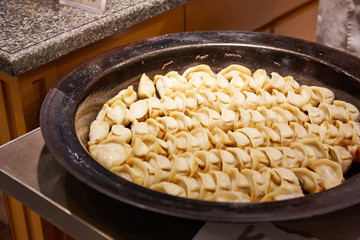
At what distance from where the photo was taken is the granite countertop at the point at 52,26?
1410mm

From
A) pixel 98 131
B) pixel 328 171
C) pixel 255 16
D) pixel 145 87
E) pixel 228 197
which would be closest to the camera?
pixel 228 197

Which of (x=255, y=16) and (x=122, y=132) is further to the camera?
(x=255, y=16)

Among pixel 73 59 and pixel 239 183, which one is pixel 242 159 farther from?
pixel 73 59

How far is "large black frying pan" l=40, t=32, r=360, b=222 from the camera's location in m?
0.86

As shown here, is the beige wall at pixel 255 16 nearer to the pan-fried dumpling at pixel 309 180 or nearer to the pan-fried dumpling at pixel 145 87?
the pan-fried dumpling at pixel 145 87

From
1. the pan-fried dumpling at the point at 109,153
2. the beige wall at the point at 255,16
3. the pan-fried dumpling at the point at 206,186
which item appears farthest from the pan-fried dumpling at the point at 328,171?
the beige wall at the point at 255,16

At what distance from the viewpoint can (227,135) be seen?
1.24 m

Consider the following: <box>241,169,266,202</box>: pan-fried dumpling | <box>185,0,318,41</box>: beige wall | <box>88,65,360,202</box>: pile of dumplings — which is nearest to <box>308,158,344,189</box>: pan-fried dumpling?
<box>88,65,360,202</box>: pile of dumplings

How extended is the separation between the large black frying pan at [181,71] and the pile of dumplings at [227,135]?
1.6 inches

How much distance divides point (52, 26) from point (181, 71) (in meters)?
0.45

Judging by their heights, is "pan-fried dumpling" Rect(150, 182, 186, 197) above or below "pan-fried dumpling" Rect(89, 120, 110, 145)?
below

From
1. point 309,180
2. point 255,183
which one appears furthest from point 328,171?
point 255,183

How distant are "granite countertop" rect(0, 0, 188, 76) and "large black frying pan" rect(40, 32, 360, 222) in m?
0.20

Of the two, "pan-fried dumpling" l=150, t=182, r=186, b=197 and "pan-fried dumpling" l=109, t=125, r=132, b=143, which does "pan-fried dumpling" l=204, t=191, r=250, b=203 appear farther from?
"pan-fried dumpling" l=109, t=125, r=132, b=143
